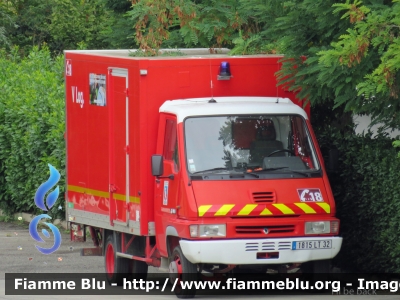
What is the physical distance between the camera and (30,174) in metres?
20.9

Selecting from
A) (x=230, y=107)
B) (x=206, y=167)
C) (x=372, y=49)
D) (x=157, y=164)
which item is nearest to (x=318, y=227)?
(x=206, y=167)

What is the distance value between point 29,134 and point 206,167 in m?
9.40

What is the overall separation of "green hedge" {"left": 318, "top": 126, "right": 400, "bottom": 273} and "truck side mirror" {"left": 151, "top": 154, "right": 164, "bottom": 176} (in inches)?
104

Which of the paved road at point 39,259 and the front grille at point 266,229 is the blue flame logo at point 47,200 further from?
the front grille at point 266,229

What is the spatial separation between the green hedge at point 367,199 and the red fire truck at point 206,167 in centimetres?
81

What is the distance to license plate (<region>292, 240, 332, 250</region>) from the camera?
11641mm

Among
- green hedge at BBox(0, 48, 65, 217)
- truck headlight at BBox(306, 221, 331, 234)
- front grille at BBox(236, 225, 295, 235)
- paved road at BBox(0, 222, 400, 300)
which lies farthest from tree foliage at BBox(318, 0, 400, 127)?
green hedge at BBox(0, 48, 65, 217)

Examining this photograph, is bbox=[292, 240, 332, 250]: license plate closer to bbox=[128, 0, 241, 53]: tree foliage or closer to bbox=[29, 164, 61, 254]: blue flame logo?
bbox=[128, 0, 241, 53]: tree foliage

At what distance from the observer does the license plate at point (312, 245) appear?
1164cm

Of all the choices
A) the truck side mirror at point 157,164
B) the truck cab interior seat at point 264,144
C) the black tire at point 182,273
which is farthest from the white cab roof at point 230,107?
the black tire at point 182,273

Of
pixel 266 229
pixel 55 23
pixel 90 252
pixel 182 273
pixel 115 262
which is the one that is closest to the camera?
pixel 266 229

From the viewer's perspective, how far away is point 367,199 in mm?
12812

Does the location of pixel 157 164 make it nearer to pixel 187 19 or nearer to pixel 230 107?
pixel 230 107

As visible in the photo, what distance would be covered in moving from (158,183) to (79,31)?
916 inches
